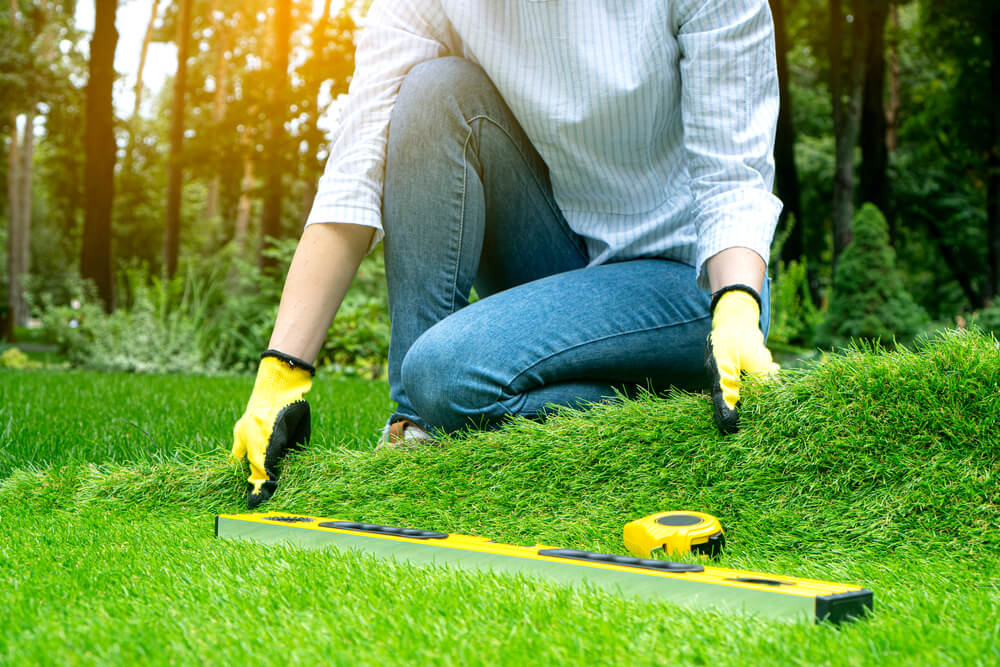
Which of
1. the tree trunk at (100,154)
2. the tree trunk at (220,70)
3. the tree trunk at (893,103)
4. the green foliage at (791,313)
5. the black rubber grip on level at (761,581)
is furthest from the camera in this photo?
the tree trunk at (220,70)

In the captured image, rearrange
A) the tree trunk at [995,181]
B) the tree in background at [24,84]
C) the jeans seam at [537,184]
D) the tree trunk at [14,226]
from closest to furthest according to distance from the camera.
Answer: the jeans seam at [537,184]
the tree trunk at [995,181]
the tree in background at [24,84]
the tree trunk at [14,226]

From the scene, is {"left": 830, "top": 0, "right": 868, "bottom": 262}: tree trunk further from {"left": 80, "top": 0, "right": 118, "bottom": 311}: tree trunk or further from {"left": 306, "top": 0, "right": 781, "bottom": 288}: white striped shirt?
{"left": 306, "top": 0, "right": 781, "bottom": 288}: white striped shirt

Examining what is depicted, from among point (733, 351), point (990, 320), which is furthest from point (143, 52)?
point (733, 351)

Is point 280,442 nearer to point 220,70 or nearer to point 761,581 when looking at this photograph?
point 761,581

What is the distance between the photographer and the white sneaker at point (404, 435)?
7.17 ft

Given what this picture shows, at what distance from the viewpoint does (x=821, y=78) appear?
20.0 metres

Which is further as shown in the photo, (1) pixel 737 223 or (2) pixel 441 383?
(2) pixel 441 383

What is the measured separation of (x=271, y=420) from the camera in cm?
210

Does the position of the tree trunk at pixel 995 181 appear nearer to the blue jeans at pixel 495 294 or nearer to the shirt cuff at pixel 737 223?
the blue jeans at pixel 495 294

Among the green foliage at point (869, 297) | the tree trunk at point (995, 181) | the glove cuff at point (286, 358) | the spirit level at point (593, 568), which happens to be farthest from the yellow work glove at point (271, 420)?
the tree trunk at point (995, 181)

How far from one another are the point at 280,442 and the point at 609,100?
49.0 inches

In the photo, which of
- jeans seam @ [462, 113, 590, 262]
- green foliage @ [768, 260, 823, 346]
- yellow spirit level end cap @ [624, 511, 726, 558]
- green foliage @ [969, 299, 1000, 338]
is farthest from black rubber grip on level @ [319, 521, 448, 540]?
green foliage @ [969, 299, 1000, 338]

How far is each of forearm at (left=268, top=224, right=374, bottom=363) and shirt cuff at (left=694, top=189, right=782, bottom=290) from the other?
924mm

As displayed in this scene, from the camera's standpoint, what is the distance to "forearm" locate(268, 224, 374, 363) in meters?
2.18
